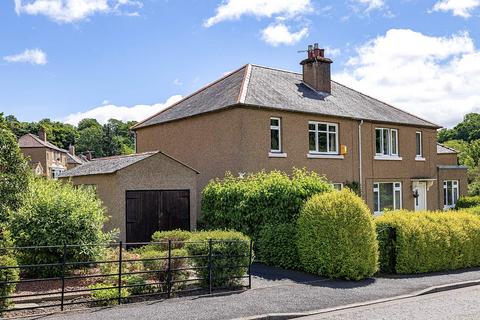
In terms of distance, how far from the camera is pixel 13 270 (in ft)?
30.3

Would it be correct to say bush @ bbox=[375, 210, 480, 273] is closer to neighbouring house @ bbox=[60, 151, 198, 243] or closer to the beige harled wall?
the beige harled wall

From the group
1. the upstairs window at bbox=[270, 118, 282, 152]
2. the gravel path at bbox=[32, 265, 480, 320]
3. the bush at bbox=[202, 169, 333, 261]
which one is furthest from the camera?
the upstairs window at bbox=[270, 118, 282, 152]

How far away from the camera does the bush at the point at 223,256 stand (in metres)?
11.5

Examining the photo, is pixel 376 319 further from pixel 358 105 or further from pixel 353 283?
pixel 358 105

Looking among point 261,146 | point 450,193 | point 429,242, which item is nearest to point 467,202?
point 450,193

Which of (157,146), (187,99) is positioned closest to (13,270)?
(157,146)

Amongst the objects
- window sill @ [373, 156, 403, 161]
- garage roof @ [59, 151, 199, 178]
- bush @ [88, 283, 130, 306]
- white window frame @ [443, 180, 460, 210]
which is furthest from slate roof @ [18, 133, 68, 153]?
bush @ [88, 283, 130, 306]

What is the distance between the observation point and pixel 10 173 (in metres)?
12.8

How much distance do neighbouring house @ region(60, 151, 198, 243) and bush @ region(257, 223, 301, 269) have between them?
4354mm

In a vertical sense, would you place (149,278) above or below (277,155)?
below

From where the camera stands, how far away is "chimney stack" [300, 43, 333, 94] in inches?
998

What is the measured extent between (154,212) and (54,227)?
5944 millimetres

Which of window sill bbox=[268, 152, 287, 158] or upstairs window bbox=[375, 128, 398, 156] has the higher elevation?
upstairs window bbox=[375, 128, 398, 156]

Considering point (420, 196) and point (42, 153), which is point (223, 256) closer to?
point (420, 196)
